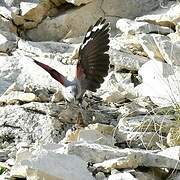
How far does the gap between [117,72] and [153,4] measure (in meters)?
1.80

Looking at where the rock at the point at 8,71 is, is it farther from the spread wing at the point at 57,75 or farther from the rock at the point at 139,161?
the rock at the point at 139,161

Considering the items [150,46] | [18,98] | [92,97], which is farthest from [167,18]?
[18,98]

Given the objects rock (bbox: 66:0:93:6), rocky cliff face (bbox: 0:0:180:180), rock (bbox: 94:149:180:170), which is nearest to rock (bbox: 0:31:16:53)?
rocky cliff face (bbox: 0:0:180:180)

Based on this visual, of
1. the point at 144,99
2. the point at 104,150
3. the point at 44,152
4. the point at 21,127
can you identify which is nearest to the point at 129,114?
the point at 144,99

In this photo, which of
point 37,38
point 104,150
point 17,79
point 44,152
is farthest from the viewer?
point 37,38

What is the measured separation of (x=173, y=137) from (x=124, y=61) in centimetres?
199

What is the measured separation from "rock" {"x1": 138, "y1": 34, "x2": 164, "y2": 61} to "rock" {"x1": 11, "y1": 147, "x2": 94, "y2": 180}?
2544mm

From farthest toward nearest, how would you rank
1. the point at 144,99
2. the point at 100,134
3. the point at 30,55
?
the point at 30,55, the point at 144,99, the point at 100,134

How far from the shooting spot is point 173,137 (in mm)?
4207

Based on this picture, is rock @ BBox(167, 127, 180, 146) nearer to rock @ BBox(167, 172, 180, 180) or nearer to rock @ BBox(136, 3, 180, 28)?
rock @ BBox(167, 172, 180, 180)

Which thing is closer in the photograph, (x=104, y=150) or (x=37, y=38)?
→ (x=104, y=150)

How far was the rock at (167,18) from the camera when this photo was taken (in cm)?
676

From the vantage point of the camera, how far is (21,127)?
490cm

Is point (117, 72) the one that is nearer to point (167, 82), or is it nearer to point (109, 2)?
point (167, 82)
